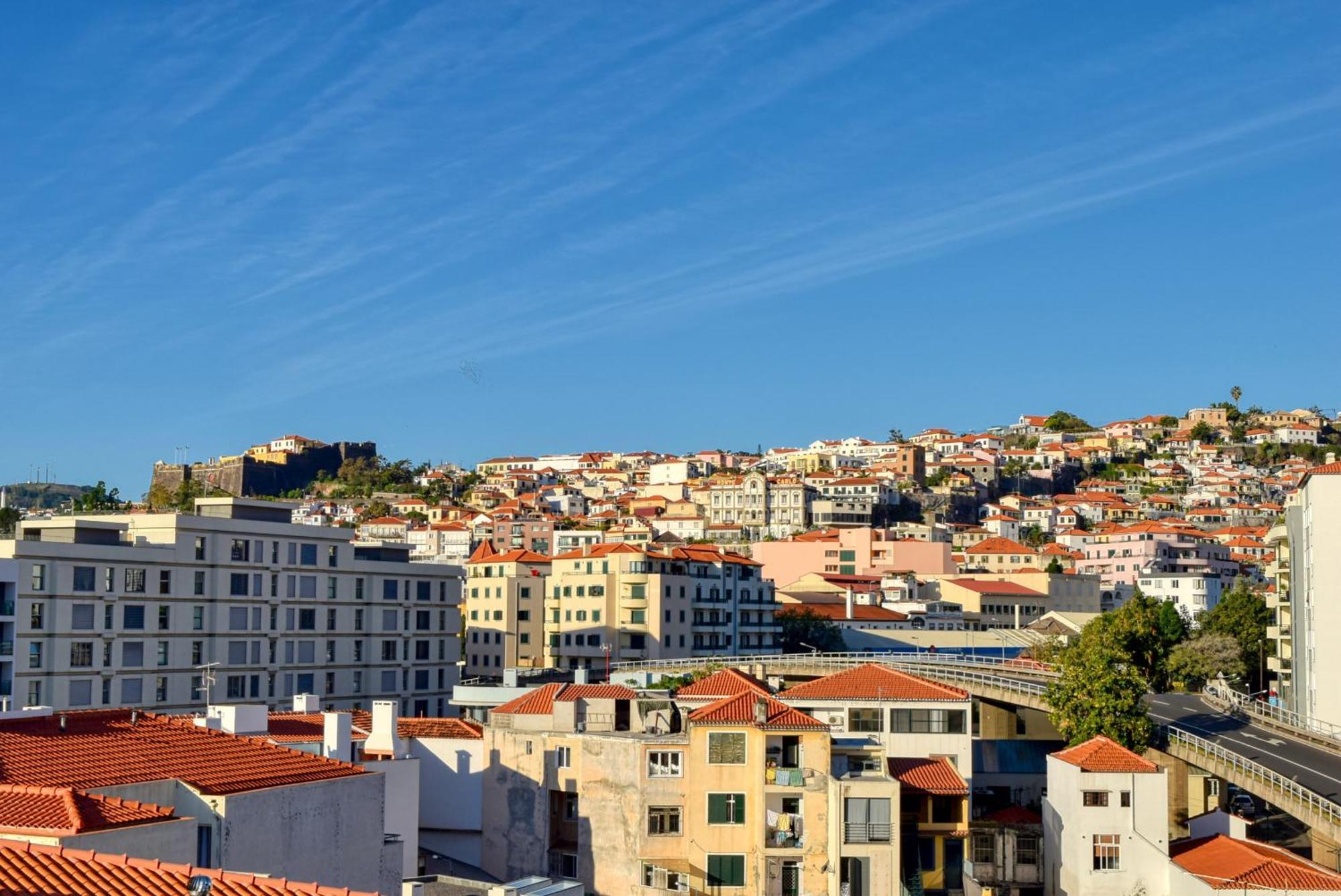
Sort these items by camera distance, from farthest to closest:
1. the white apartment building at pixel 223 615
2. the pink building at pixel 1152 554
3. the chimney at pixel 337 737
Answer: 1. the pink building at pixel 1152 554
2. the white apartment building at pixel 223 615
3. the chimney at pixel 337 737

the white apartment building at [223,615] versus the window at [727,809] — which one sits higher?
the white apartment building at [223,615]

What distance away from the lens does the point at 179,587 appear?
79.2m

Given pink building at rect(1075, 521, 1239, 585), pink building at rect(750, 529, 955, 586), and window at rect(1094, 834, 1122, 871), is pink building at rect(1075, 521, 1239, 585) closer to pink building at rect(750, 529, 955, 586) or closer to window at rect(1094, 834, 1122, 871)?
pink building at rect(750, 529, 955, 586)

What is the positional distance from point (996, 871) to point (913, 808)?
3.66 meters

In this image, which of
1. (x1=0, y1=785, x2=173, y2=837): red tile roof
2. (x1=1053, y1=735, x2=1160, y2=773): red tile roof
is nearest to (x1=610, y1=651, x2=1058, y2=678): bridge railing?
(x1=1053, y1=735, x2=1160, y2=773): red tile roof

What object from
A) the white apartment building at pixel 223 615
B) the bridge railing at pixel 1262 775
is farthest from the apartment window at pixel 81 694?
the bridge railing at pixel 1262 775

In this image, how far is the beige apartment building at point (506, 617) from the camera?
119 meters

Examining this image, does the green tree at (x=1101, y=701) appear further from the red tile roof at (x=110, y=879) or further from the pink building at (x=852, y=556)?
the pink building at (x=852, y=556)

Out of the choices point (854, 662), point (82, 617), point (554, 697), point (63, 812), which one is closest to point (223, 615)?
point (82, 617)

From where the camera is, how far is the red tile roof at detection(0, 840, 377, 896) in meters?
16.6

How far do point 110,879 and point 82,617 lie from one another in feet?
198

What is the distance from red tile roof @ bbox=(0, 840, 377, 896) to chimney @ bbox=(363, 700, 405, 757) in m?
22.8

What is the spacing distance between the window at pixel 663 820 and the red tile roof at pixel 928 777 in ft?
22.0

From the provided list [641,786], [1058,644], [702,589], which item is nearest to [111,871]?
[641,786]
